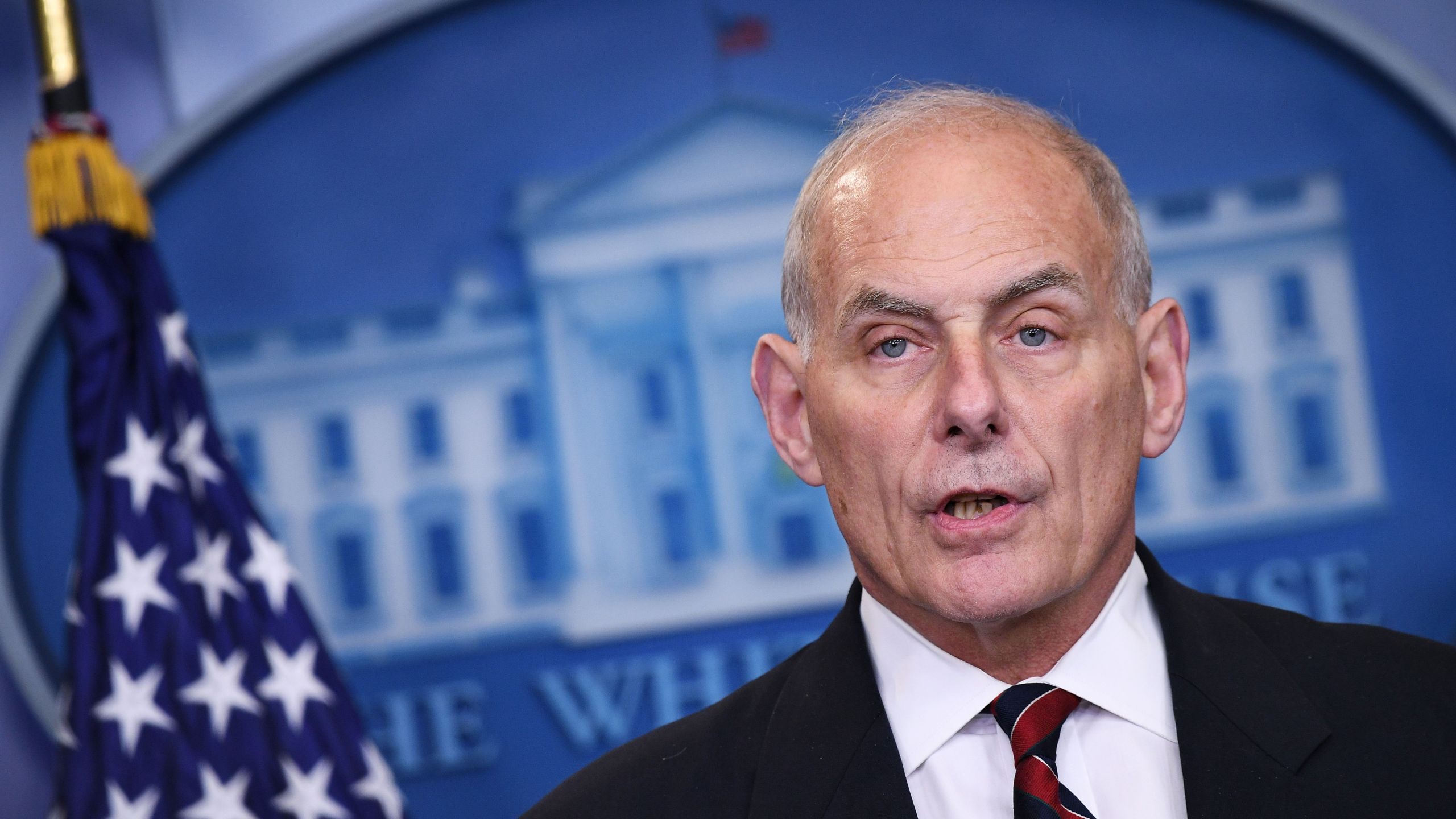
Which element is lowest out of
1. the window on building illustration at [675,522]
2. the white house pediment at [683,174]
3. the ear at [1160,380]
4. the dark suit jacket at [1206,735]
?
the dark suit jacket at [1206,735]

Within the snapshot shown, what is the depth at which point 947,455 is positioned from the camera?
4.26 feet

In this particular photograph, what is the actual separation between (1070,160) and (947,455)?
36cm

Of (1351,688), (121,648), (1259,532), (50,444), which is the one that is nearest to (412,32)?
(50,444)

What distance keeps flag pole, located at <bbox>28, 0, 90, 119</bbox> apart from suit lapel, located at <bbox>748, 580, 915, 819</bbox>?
1.72 meters

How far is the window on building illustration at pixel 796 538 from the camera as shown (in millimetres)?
2764

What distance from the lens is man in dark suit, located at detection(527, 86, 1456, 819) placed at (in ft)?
4.28

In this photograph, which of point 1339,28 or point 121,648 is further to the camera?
point 1339,28

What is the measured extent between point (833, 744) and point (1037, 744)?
215 mm

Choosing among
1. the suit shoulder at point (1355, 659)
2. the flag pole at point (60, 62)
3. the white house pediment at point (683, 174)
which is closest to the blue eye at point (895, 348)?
the suit shoulder at point (1355, 659)

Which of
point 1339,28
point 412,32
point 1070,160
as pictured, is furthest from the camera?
point 412,32

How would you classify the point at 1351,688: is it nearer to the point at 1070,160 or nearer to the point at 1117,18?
the point at 1070,160

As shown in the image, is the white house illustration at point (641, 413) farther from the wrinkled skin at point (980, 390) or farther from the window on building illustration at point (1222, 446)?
the wrinkled skin at point (980, 390)

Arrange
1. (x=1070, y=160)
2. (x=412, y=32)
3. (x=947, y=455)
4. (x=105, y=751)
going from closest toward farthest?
(x=947, y=455) < (x=1070, y=160) < (x=105, y=751) < (x=412, y=32)

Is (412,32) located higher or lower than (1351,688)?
higher
